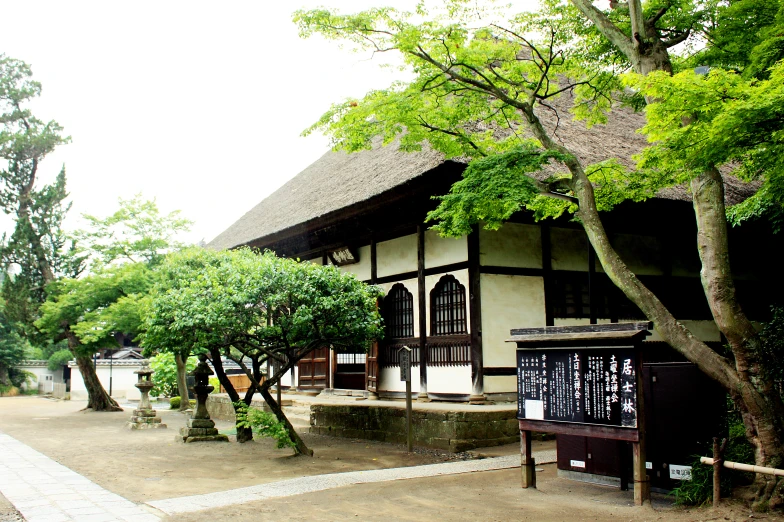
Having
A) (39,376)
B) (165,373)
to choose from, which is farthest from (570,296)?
(39,376)

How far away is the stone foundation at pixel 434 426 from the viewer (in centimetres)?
1051

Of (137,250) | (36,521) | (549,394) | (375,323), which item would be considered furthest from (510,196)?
(137,250)

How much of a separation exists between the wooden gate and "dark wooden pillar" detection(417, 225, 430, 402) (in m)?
3.95

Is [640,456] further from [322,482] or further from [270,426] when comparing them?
[270,426]

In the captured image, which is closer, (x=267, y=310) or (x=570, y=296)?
(x=267, y=310)

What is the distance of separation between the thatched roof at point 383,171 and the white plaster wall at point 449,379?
3580 mm

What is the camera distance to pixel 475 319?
11680 mm

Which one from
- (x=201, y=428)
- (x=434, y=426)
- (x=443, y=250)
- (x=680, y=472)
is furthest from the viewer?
(x=201, y=428)

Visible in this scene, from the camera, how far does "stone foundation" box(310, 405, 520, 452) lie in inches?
414

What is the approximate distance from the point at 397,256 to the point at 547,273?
320 cm

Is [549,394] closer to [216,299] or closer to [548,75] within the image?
[548,75]

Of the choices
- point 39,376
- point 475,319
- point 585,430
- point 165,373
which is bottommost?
point 39,376

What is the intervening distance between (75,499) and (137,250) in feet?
47.6

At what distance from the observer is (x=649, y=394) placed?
7.14 metres
